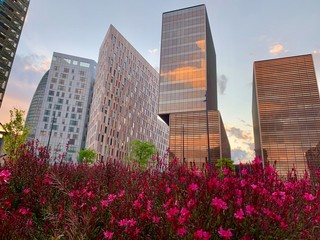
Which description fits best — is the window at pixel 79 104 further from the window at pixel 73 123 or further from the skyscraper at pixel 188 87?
the skyscraper at pixel 188 87

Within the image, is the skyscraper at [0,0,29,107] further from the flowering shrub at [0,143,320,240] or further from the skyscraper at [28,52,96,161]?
the flowering shrub at [0,143,320,240]

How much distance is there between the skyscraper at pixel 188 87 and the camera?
1991 inches

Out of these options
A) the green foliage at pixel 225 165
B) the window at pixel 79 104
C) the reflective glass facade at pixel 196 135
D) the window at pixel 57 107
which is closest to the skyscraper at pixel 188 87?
the reflective glass facade at pixel 196 135

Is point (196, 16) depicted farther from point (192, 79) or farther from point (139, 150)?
point (139, 150)

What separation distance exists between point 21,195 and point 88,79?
89054mm

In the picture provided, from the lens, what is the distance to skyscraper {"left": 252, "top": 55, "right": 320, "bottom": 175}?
164 feet

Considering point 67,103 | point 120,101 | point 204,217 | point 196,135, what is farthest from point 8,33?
point 204,217

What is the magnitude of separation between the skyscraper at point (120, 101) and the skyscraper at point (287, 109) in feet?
133

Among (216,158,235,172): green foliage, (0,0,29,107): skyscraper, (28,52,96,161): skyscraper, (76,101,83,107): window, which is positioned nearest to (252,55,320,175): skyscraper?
(216,158,235,172): green foliage

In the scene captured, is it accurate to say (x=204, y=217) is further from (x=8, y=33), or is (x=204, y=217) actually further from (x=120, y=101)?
(x=120, y=101)

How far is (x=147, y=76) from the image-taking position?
8725cm

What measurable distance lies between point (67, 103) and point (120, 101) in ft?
88.8

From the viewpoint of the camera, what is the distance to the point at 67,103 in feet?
265

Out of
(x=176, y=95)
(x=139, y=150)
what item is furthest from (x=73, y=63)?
(x=139, y=150)
